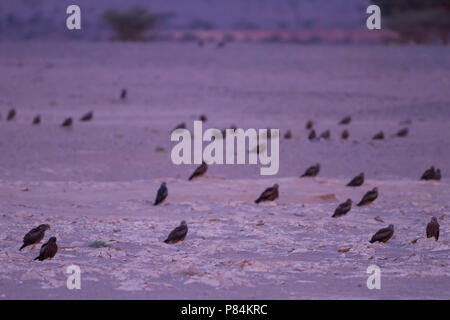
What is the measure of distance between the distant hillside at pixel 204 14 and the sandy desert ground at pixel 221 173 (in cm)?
1691

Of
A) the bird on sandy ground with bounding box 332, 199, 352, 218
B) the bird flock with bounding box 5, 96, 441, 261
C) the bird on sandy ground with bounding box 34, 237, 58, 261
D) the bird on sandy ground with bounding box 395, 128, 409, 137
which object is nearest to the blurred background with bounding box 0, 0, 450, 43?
the bird on sandy ground with bounding box 395, 128, 409, 137

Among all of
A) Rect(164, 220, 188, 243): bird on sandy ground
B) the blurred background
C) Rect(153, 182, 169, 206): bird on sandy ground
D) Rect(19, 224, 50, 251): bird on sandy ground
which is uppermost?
the blurred background

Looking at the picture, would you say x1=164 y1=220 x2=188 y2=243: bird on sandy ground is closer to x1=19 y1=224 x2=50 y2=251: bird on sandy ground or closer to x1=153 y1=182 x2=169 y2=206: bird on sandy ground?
x1=19 y1=224 x2=50 y2=251: bird on sandy ground

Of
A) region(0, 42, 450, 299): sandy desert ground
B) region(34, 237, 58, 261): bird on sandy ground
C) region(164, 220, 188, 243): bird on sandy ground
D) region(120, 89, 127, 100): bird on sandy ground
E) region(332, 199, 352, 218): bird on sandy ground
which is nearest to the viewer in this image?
region(0, 42, 450, 299): sandy desert ground

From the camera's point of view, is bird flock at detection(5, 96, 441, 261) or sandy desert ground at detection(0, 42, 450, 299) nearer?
sandy desert ground at detection(0, 42, 450, 299)

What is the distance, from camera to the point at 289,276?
891 cm

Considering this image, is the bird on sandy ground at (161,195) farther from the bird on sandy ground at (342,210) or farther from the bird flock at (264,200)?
the bird on sandy ground at (342,210)

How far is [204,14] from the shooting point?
67875 mm

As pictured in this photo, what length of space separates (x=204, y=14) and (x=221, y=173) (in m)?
51.5

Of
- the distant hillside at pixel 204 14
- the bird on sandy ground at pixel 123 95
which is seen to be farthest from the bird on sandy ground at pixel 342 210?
the distant hillside at pixel 204 14

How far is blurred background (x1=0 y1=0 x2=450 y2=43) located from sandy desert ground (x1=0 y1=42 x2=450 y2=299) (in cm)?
573

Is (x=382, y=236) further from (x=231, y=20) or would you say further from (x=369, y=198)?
(x=231, y=20)

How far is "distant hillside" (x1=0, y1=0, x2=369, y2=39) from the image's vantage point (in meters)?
57.3
